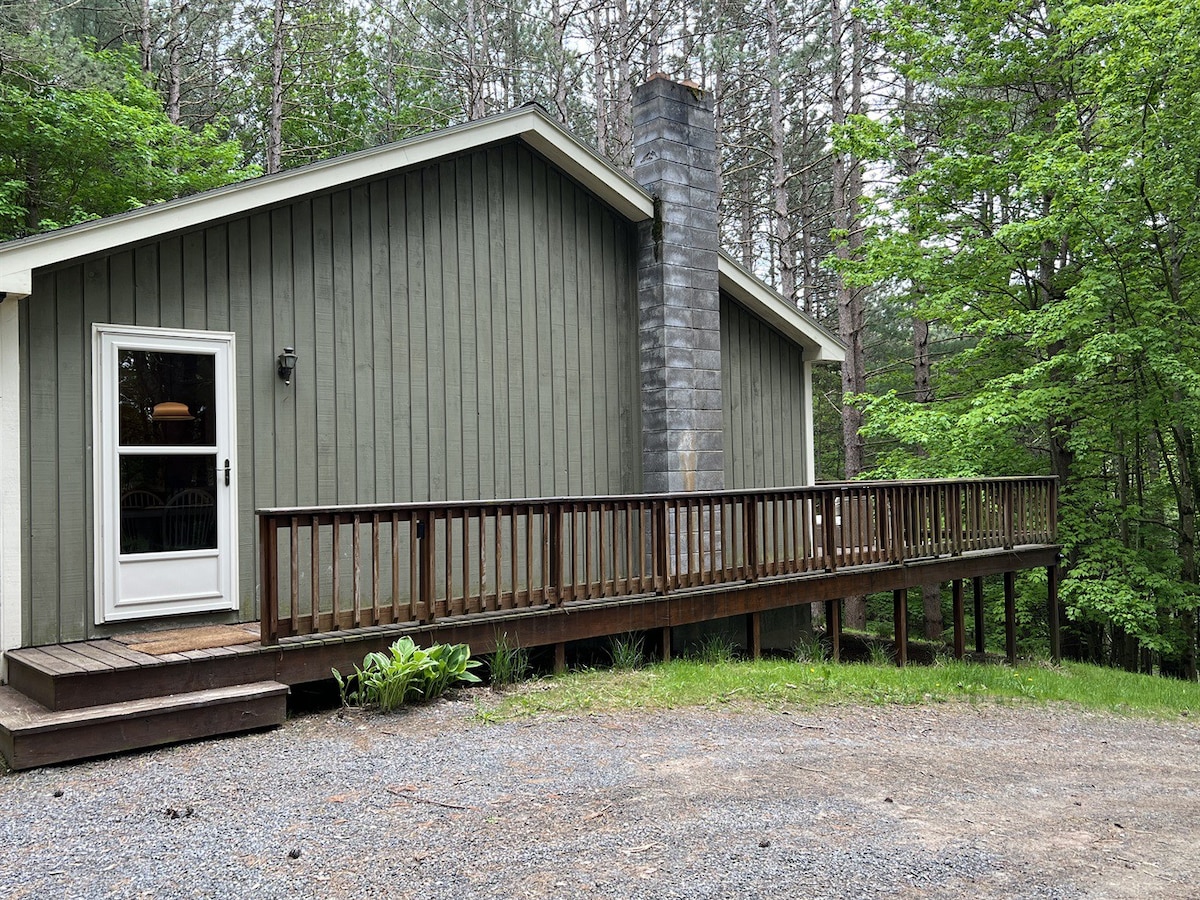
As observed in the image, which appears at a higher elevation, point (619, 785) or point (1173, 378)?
point (1173, 378)

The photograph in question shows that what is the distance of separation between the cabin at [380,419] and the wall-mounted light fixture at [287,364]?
3cm

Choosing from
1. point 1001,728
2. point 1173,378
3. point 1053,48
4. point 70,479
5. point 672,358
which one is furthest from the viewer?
point 1053,48

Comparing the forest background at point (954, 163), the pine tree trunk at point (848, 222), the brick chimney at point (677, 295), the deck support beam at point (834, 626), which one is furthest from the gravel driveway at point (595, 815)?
the pine tree trunk at point (848, 222)

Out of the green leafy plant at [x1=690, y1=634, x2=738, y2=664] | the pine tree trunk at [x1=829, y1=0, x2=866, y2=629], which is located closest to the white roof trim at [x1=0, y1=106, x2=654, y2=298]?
the green leafy plant at [x1=690, y1=634, x2=738, y2=664]

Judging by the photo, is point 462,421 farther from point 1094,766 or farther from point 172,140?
point 172,140

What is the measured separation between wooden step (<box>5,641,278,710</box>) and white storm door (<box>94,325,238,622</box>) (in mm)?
605

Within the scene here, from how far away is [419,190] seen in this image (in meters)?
7.27

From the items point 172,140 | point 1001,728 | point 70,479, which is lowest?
point 1001,728

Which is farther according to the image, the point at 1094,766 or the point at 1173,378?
the point at 1173,378

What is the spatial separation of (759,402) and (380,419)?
4.20 metres

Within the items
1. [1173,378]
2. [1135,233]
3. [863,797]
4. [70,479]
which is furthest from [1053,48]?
[70,479]

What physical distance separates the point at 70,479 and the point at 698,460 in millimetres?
5010

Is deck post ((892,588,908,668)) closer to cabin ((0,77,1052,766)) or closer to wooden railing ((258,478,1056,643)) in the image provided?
wooden railing ((258,478,1056,643))

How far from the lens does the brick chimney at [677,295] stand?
833cm
